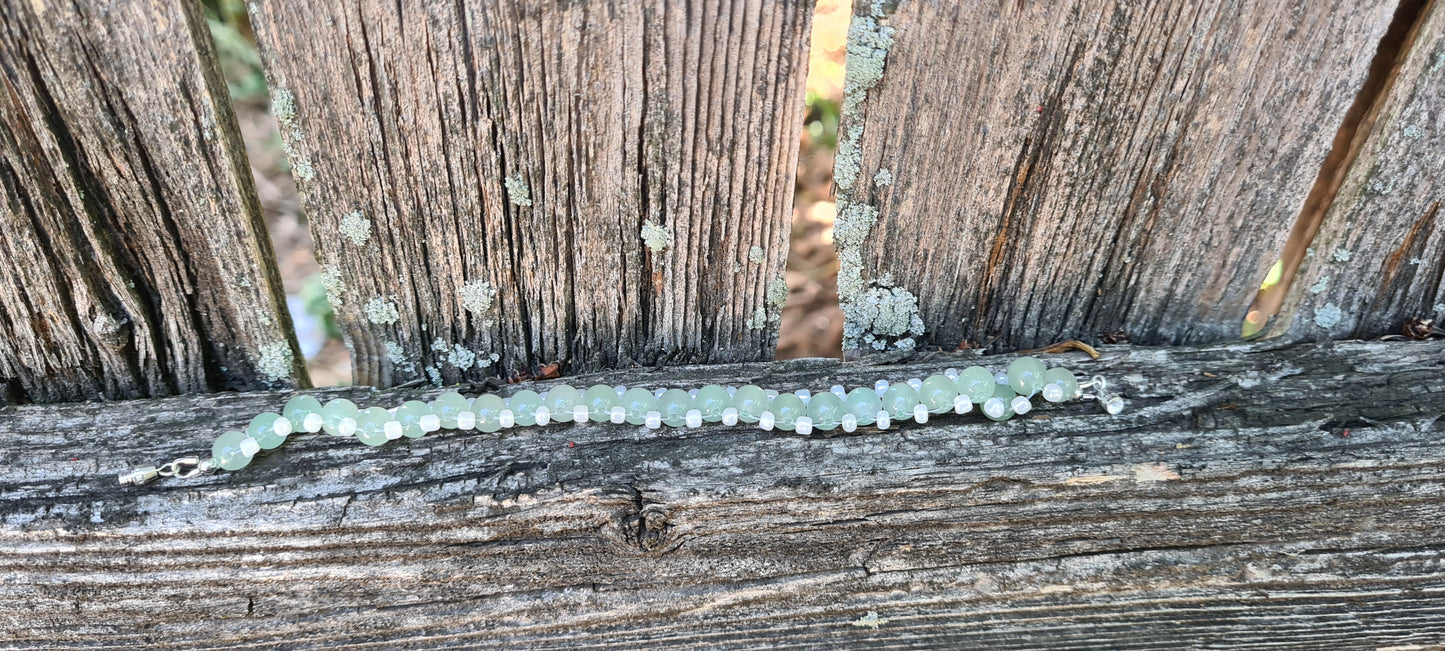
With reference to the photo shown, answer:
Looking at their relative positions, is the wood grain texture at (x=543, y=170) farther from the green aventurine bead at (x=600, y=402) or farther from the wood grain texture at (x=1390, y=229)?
the wood grain texture at (x=1390, y=229)

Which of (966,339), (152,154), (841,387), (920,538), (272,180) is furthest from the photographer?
(272,180)

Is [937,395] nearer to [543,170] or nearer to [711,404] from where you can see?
[711,404]

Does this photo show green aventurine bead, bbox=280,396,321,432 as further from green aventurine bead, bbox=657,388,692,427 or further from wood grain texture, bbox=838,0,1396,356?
wood grain texture, bbox=838,0,1396,356

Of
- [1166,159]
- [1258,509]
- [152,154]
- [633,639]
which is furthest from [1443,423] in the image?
[152,154]

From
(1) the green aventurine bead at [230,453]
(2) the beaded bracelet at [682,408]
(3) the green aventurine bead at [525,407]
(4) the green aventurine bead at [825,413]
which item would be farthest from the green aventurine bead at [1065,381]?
(1) the green aventurine bead at [230,453]

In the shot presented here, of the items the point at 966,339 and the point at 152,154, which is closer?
the point at 152,154

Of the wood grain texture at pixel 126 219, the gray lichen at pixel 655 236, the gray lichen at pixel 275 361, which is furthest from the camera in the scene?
the gray lichen at pixel 275 361

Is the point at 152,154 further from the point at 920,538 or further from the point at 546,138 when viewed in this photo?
the point at 920,538
